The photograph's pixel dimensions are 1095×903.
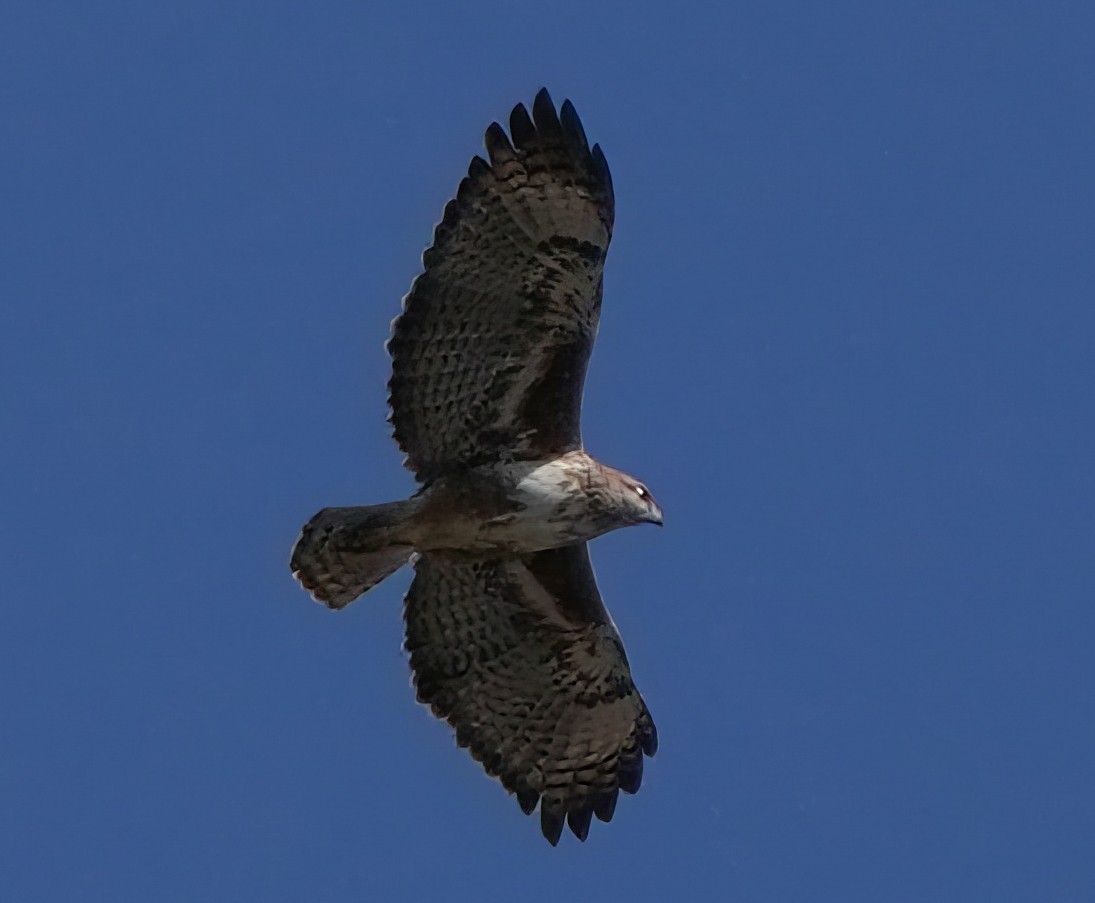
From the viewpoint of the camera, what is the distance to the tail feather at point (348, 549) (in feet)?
37.7

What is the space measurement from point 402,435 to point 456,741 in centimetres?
159

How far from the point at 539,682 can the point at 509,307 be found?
77.6 inches

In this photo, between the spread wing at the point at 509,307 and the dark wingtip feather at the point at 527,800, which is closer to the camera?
the spread wing at the point at 509,307

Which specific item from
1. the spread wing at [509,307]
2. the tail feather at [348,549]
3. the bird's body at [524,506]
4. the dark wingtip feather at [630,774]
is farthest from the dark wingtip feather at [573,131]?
the dark wingtip feather at [630,774]

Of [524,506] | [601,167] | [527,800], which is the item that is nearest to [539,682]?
[527,800]

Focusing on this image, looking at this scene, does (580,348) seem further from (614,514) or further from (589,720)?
(589,720)

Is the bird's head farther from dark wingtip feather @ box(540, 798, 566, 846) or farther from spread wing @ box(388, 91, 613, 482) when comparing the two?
dark wingtip feather @ box(540, 798, 566, 846)

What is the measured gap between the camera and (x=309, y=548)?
455 inches

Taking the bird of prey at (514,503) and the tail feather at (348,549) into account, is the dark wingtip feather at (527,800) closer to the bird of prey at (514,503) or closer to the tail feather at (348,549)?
the bird of prey at (514,503)

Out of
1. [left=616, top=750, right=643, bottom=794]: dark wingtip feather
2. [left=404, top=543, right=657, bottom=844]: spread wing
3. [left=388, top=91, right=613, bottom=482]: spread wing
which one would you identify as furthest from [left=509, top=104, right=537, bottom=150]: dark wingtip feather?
[left=616, top=750, right=643, bottom=794]: dark wingtip feather

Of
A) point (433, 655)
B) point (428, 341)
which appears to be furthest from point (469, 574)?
point (428, 341)

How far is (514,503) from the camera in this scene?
37.6 feet

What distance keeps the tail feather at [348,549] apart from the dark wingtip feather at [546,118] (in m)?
1.88

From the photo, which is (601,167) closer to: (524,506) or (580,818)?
(524,506)
